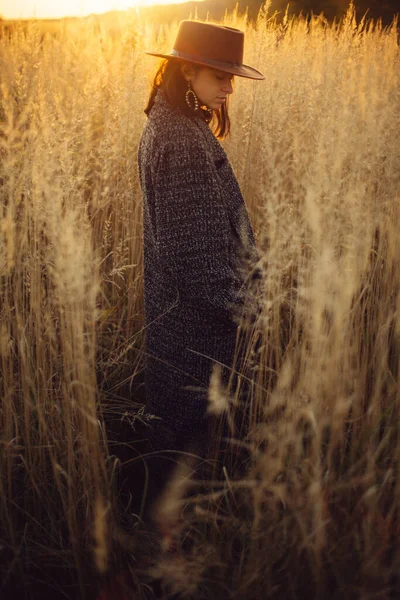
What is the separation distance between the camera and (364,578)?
828 millimetres

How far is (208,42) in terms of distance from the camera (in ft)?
4.48

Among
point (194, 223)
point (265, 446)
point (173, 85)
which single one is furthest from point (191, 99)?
point (265, 446)

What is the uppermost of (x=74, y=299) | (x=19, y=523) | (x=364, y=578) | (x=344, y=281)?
(x=344, y=281)

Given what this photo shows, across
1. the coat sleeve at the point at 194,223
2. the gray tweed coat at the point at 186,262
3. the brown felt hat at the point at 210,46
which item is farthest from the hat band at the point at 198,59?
the coat sleeve at the point at 194,223

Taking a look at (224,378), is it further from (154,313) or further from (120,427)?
(120,427)

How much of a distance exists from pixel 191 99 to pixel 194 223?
0.36 meters

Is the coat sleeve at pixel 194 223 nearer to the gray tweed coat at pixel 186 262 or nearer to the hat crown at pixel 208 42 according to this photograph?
the gray tweed coat at pixel 186 262

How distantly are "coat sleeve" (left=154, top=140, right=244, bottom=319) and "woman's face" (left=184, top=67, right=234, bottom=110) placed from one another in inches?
7.7

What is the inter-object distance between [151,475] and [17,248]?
0.78 metres

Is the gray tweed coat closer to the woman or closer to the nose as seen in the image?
the woman

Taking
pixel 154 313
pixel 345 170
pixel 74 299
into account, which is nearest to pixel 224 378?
pixel 154 313

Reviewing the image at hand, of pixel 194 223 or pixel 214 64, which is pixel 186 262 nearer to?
pixel 194 223

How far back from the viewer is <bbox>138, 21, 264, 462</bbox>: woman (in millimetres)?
1286

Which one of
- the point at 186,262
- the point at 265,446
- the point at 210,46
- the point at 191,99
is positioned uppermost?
the point at 210,46
